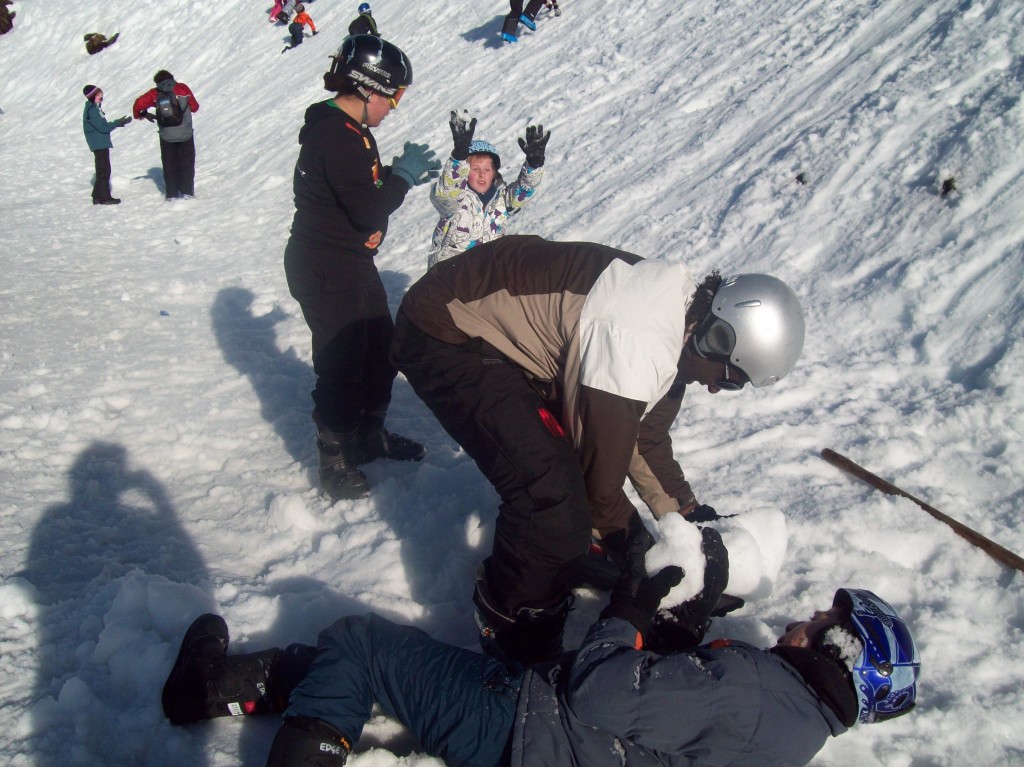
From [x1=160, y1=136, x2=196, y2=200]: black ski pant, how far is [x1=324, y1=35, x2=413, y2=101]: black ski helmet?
338 inches

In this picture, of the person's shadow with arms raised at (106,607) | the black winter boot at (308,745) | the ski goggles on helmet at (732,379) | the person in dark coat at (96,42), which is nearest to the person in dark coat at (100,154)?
the person's shadow with arms raised at (106,607)

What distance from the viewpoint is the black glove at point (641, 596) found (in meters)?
2.50

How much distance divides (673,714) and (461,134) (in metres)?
4.42

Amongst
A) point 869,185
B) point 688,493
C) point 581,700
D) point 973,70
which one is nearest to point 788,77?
point 973,70

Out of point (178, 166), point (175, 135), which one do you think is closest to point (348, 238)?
point (178, 166)

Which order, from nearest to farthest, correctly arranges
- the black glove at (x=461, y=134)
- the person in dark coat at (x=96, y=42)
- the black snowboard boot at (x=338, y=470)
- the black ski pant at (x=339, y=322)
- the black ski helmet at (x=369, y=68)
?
the black ski helmet at (x=369, y=68), the black ski pant at (x=339, y=322), the black snowboard boot at (x=338, y=470), the black glove at (x=461, y=134), the person in dark coat at (x=96, y=42)

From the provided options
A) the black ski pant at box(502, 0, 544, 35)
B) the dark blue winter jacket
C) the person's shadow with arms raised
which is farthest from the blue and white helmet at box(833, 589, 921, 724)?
the black ski pant at box(502, 0, 544, 35)

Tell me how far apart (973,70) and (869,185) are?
134 cm

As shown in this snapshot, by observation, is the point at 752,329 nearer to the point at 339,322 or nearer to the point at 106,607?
the point at 339,322

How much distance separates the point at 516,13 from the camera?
12.4 meters

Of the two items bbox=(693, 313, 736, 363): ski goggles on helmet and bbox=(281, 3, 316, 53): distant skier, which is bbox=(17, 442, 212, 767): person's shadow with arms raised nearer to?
bbox=(693, 313, 736, 363): ski goggles on helmet

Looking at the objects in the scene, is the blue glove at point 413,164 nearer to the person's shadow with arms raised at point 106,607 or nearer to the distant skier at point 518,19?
the person's shadow with arms raised at point 106,607

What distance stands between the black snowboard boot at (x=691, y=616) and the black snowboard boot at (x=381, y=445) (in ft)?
6.76

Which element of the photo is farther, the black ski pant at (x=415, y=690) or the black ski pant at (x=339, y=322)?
the black ski pant at (x=339, y=322)
